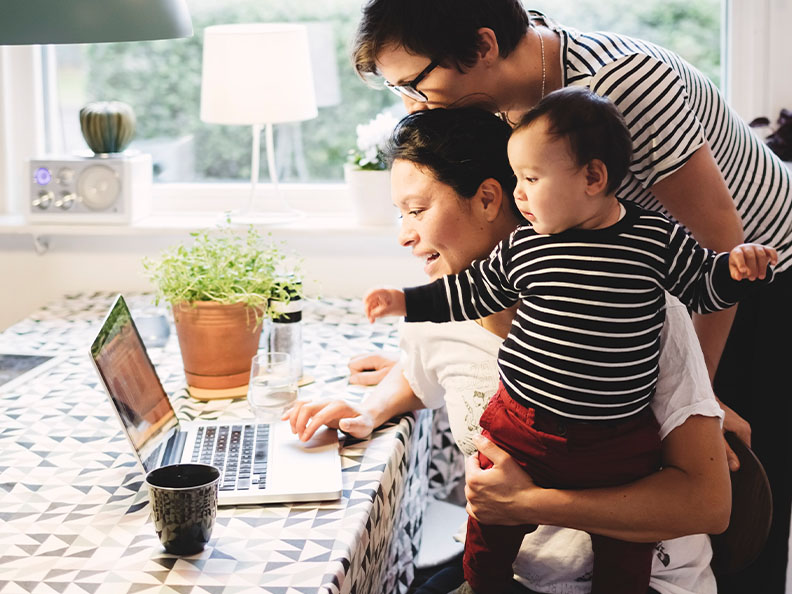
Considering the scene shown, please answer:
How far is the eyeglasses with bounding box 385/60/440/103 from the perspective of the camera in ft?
4.47

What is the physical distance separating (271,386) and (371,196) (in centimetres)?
96

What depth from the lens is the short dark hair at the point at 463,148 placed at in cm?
138

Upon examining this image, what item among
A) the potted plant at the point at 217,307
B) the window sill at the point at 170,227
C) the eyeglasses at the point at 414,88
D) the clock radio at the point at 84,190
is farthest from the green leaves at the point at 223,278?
the clock radio at the point at 84,190

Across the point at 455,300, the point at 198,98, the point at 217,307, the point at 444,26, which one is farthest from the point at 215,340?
the point at 198,98

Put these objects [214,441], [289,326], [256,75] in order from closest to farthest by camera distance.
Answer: [214,441] < [289,326] < [256,75]

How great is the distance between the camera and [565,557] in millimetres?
1340

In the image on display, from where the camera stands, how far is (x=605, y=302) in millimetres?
1158

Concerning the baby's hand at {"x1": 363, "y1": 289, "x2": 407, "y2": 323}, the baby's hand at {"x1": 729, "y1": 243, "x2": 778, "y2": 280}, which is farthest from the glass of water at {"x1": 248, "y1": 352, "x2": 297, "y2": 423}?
the baby's hand at {"x1": 729, "y1": 243, "x2": 778, "y2": 280}

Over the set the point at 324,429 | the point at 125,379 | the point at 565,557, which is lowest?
the point at 565,557

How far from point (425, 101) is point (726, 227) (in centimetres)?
48

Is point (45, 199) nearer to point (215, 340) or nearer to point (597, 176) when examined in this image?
point (215, 340)

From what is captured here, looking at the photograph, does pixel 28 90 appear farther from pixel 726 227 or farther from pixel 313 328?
pixel 726 227

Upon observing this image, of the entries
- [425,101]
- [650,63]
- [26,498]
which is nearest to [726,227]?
[650,63]

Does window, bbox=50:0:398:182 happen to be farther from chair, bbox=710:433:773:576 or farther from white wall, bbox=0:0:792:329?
chair, bbox=710:433:773:576
